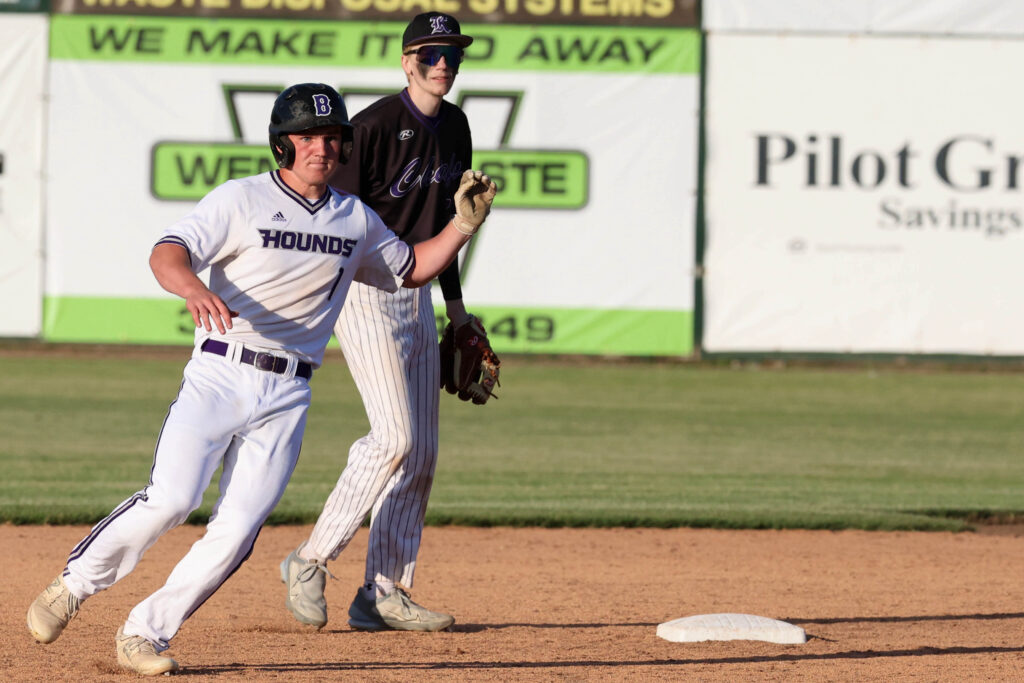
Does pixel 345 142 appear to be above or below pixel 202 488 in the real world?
above

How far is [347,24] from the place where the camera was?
51.9 feet

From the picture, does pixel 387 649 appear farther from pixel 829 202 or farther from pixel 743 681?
pixel 829 202

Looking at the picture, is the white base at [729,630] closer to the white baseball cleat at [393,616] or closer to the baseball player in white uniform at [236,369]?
the white baseball cleat at [393,616]

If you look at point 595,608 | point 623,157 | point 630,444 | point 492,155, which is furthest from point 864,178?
point 595,608

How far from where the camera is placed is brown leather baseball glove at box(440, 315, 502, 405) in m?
5.46

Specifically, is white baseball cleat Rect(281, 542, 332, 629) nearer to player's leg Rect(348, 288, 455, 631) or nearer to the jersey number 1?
player's leg Rect(348, 288, 455, 631)

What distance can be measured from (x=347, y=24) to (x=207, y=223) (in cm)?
1199

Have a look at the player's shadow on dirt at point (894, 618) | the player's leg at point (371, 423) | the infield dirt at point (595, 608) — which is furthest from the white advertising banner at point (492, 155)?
the player's leg at point (371, 423)

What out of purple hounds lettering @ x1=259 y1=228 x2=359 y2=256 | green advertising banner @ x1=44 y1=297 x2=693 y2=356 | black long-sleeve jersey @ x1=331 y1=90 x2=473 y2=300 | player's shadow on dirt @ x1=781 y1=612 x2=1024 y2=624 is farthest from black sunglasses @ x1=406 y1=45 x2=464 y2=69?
green advertising banner @ x1=44 y1=297 x2=693 y2=356

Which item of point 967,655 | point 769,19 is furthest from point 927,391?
point 967,655

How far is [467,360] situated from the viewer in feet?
17.9

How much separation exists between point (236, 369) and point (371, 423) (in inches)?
36.8

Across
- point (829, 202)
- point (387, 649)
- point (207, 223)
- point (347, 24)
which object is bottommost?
point (387, 649)

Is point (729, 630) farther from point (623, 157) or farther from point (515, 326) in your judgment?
point (623, 157)
